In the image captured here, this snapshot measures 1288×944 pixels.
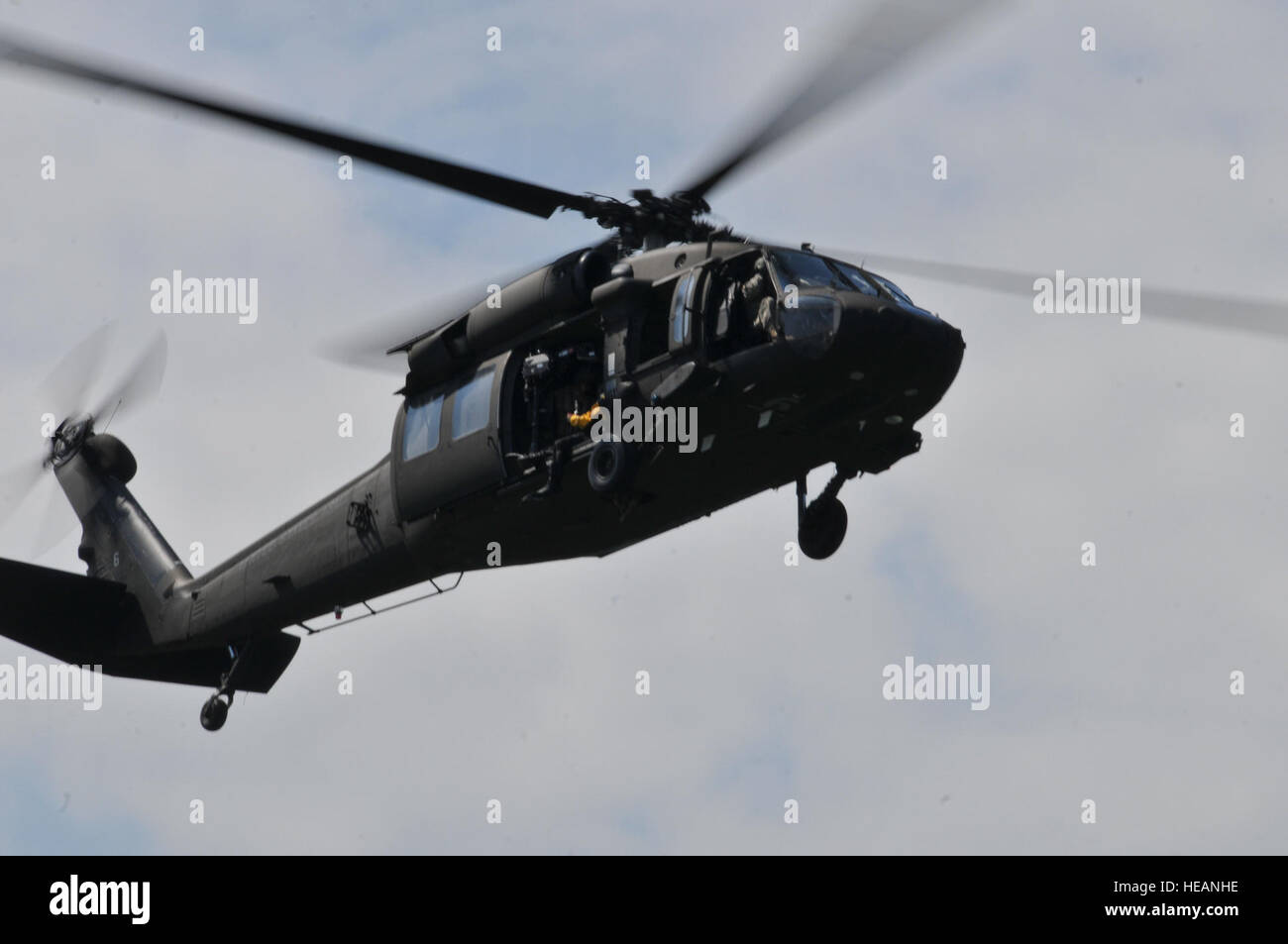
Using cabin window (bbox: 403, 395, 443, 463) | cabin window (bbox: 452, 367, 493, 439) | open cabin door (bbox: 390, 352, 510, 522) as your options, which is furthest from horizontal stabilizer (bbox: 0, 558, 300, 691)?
cabin window (bbox: 452, 367, 493, 439)

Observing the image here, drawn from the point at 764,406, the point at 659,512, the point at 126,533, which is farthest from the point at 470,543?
the point at 126,533

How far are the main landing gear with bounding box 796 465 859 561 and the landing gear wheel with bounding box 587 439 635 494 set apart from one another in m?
2.27

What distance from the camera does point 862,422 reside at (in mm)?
19562

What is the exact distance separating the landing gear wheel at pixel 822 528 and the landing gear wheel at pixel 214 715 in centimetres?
909

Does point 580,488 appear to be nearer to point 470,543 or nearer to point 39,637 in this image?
point 470,543

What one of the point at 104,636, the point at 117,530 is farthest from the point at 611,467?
the point at 117,530

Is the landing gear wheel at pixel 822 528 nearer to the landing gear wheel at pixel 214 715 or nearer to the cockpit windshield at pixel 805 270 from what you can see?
the cockpit windshield at pixel 805 270

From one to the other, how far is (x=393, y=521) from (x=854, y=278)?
21.0 feet

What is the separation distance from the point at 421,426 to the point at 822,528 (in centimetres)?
494

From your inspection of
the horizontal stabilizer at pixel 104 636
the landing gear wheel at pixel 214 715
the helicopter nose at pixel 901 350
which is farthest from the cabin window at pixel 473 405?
the landing gear wheel at pixel 214 715

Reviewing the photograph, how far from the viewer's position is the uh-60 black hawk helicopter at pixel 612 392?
18.6 m

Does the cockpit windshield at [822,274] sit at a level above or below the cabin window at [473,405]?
above

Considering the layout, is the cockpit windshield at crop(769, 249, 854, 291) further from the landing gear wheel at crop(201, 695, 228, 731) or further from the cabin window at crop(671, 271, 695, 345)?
the landing gear wheel at crop(201, 695, 228, 731)

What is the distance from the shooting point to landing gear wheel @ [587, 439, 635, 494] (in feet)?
62.2
